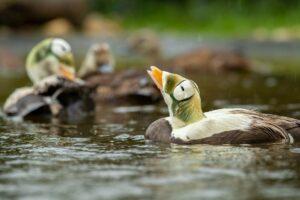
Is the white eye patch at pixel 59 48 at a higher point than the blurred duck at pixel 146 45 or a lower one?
lower

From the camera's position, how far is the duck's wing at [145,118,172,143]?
33.9ft

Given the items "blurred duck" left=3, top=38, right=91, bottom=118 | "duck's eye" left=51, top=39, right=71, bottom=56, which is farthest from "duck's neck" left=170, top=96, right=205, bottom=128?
"duck's eye" left=51, top=39, right=71, bottom=56

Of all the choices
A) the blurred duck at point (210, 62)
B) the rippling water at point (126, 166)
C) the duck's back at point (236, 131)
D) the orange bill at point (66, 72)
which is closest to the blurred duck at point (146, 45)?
the blurred duck at point (210, 62)

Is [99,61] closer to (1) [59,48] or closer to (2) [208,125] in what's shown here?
(1) [59,48]

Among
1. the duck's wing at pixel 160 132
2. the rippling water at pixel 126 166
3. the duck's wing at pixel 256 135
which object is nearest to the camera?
the rippling water at pixel 126 166

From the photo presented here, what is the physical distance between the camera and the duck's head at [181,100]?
1020cm

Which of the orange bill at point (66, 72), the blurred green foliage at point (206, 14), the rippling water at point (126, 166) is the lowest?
the rippling water at point (126, 166)

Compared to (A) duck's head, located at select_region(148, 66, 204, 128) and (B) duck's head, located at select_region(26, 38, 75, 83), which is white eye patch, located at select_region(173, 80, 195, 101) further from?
(B) duck's head, located at select_region(26, 38, 75, 83)

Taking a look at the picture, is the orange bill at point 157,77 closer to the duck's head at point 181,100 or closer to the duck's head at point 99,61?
the duck's head at point 181,100

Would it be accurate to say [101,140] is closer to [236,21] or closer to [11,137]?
[11,137]

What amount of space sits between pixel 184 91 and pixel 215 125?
60 centimetres

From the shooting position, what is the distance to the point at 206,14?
108 feet

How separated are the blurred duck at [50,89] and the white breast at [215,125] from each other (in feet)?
13.6

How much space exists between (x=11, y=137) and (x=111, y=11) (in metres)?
25.5
